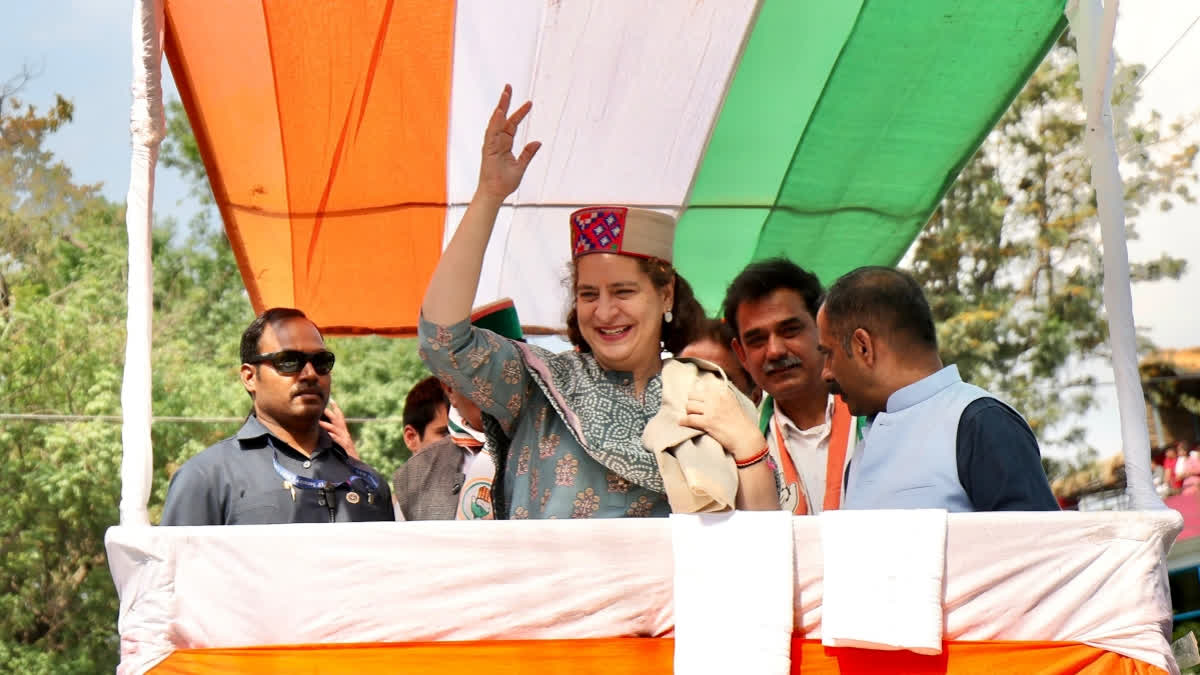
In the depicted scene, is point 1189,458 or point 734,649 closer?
point 734,649

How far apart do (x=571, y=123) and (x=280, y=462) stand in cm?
168

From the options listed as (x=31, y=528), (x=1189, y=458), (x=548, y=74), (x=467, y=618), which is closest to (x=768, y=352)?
(x=548, y=74)

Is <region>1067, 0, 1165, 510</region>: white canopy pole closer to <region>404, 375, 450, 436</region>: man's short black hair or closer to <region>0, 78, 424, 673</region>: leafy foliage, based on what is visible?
<region>404, 375, 450, 436</region>: man's short black hair

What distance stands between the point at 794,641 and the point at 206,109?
9.73 ft

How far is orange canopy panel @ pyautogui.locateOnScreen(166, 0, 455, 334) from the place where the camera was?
13.7 feet

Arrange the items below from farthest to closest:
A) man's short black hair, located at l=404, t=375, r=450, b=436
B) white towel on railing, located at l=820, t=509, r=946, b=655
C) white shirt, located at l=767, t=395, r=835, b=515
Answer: man's short black hair, located at l=404, t=375, r=450, b=436 < white shirt, located at l=767, t=395, r=835, b=515 < white towel on railing, located at l=820, t=509, r=946, b=655

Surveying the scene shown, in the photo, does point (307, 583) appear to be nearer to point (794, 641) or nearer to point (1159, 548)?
point (794, 641)

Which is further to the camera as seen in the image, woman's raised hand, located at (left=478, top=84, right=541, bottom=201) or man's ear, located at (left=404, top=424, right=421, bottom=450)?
man's ear, located at (left=404, top=424, right=421, bottom=450)

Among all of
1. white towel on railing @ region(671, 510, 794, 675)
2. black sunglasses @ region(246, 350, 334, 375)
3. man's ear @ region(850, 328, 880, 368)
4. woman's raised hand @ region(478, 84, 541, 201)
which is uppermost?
woman's raised hand @ region(478, 84, 541, 201)

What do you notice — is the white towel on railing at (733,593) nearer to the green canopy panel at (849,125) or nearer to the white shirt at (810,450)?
the white shirt at (810,450)

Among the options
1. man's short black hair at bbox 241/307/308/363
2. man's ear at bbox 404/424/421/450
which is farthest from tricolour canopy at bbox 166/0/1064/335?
man's short black hair at bbox 241/307/308/363

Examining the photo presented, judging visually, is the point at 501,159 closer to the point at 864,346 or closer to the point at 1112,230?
the point at 864,346

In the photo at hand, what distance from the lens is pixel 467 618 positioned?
2.63 meters

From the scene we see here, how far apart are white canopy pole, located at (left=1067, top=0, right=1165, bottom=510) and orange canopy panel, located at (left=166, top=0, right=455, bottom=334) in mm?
2000
